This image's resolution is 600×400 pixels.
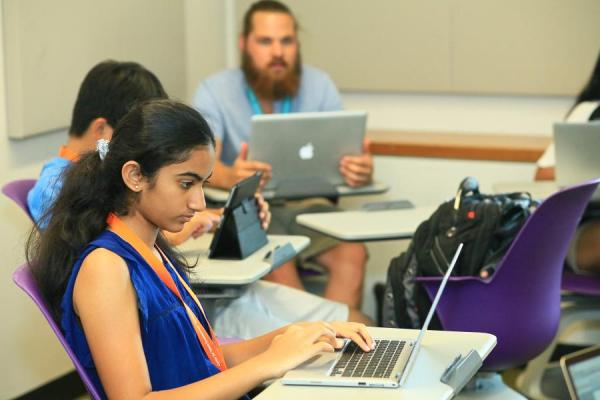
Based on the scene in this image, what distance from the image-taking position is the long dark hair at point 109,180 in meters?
1.96

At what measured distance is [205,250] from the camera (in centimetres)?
310

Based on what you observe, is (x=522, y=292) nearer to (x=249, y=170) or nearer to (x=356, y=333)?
(x=356, y=333)

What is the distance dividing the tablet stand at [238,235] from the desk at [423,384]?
961 mm

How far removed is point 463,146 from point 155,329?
2729 millimetres


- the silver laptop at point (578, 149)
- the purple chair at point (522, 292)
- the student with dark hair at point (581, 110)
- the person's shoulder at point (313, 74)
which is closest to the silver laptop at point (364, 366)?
the purple chair at point (522, 292)

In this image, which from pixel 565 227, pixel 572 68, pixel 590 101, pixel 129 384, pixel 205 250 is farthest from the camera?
pixel 572 68

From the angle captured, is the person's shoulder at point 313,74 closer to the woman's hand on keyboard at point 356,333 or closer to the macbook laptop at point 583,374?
the macbook laptop at point 583,374

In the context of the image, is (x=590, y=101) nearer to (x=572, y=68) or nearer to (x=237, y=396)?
(x=572, y=68)

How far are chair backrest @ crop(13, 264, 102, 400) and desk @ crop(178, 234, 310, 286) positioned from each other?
0.51m

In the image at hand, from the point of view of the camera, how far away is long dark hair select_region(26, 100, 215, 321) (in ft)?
6.44

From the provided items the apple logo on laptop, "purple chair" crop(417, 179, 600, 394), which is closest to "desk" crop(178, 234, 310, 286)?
"purple chair" crop(417, 179, 600, 394)

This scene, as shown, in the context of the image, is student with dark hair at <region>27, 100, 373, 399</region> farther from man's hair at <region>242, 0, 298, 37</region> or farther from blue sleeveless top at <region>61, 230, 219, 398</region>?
man's hair at <region>242, 0, 298, 37</region>

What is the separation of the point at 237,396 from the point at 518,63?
298 centimetres

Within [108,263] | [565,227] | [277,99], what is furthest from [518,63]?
[108,263]
